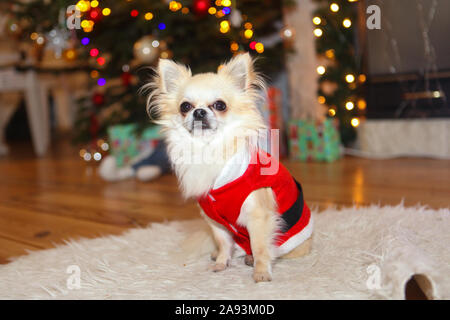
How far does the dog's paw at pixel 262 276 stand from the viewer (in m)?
1.10

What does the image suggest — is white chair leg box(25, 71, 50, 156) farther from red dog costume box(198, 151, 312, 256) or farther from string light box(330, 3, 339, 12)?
red dog costume box(198, 151, 312, 256)

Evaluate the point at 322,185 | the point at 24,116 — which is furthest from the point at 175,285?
the point at 24,116

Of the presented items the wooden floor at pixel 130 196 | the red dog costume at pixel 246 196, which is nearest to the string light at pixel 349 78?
the wooden floor at pixel 130 196

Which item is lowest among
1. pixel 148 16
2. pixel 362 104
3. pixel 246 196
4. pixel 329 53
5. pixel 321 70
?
pixel 246 196

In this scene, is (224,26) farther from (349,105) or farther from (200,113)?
(200,113)

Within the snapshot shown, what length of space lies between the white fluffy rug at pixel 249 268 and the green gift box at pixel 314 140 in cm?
144

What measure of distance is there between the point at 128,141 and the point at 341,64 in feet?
5.35

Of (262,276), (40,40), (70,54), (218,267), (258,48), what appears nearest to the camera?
(262,276)

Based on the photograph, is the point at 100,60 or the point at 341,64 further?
the point at 341,64

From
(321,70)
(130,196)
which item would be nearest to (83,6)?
(130,196)

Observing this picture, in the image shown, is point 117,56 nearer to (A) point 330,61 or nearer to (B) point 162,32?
(B) point 162,32

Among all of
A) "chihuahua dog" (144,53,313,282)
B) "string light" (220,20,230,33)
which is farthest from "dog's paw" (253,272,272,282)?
"string light" (220,20,230,33)

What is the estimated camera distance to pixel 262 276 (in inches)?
43.4

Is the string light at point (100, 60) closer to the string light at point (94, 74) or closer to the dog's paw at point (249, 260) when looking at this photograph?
the string light at point (94, 74)
